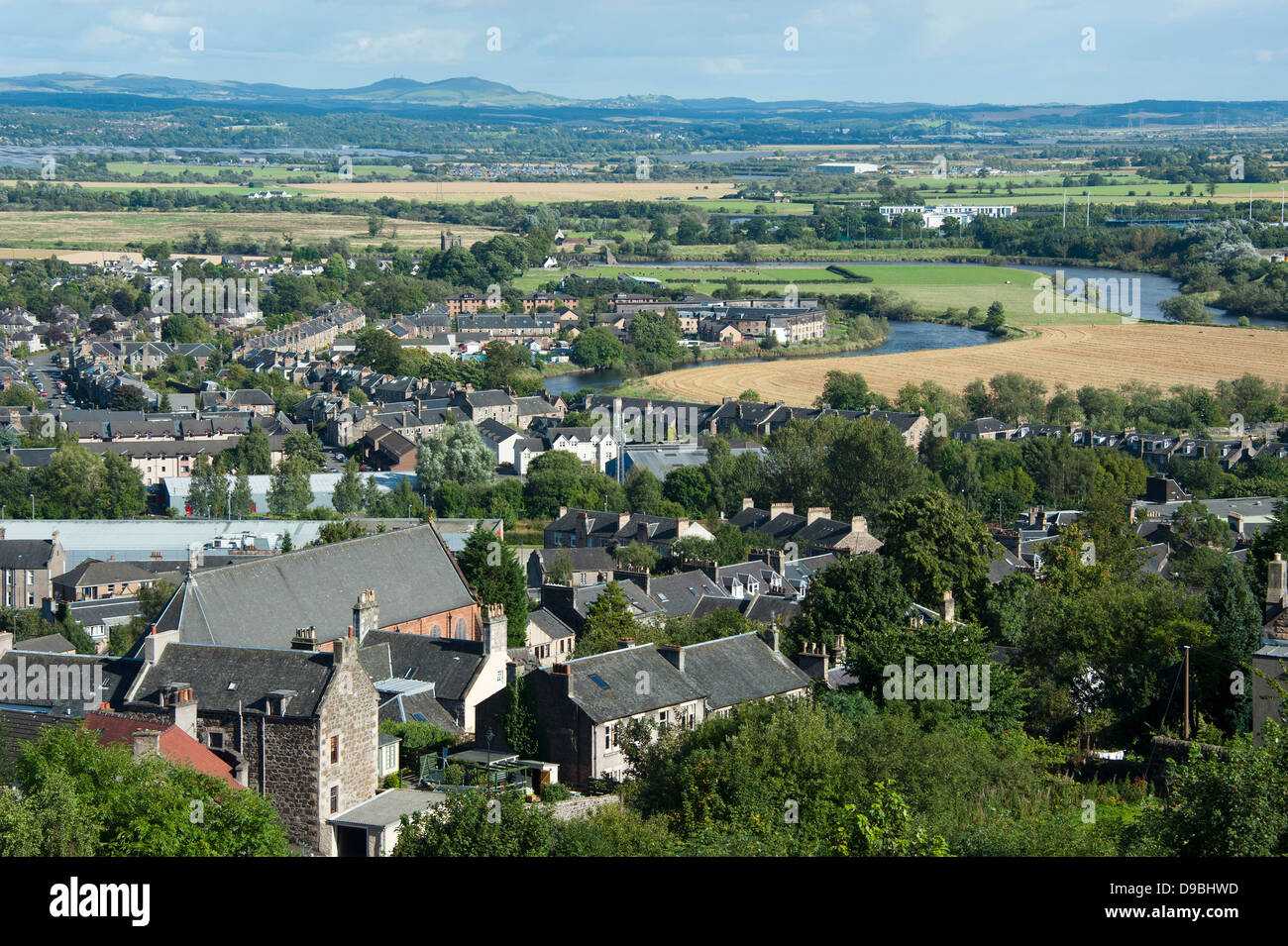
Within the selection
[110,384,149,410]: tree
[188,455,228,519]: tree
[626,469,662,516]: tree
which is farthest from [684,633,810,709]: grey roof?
[110,384,149,410]: tree

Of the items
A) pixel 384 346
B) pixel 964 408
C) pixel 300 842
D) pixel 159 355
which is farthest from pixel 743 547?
pixel 159 355

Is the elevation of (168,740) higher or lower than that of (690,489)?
higher

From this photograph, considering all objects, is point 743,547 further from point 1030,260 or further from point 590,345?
point 1030,260

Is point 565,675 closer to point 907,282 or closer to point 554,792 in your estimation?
point 554,792

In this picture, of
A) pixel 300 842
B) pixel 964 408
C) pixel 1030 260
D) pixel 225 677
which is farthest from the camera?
pixel 1030 260

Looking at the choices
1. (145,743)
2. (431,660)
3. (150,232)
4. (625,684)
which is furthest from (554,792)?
(150,232)
